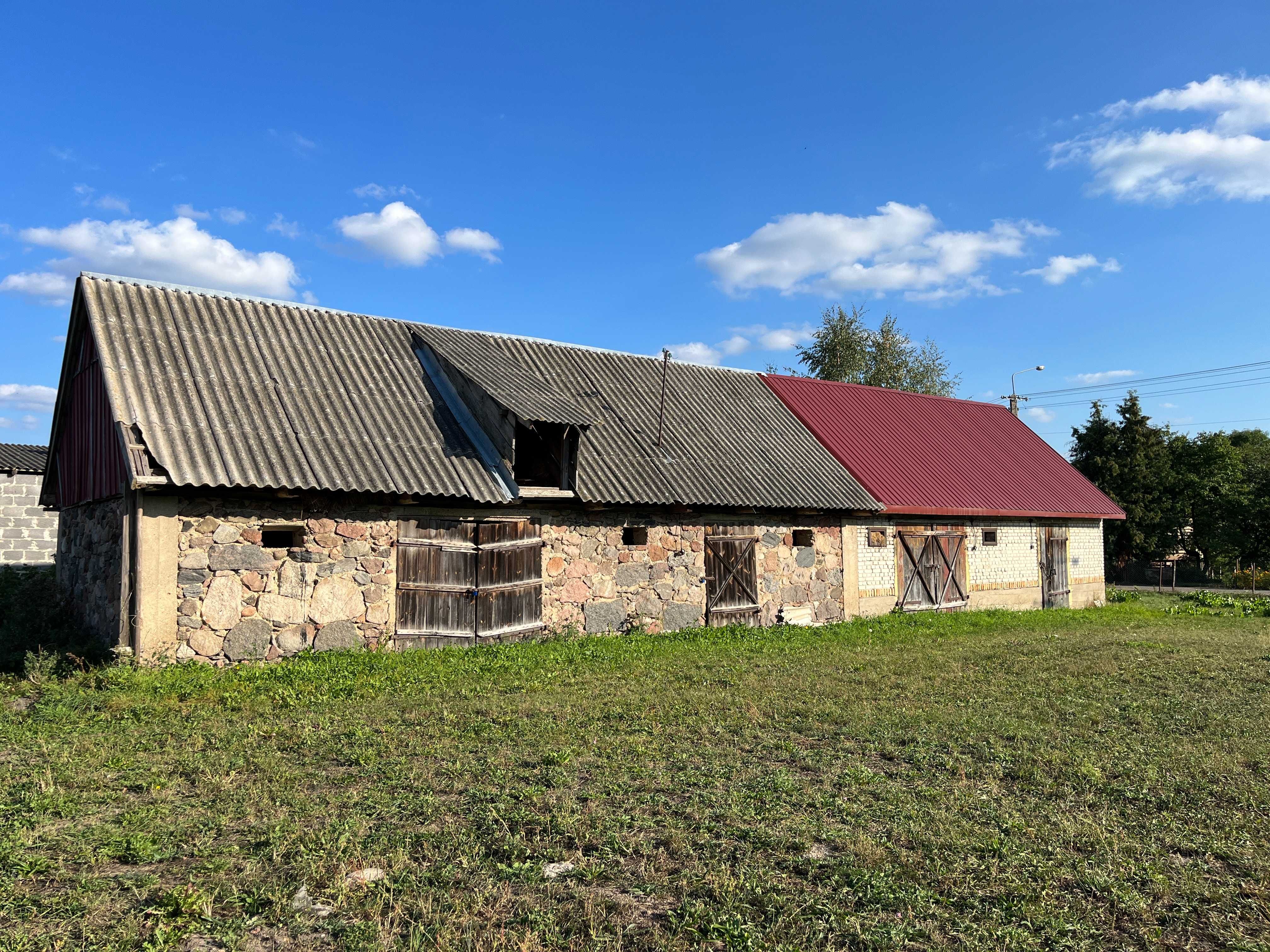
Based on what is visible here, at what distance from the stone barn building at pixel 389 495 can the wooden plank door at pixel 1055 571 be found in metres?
5.94

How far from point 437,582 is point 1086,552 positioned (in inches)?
687

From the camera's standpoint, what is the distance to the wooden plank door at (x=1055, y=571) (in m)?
19.9

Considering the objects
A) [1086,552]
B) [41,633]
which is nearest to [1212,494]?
[1086,552]

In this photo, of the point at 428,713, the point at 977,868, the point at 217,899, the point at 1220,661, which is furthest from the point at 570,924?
the point at 1220,661

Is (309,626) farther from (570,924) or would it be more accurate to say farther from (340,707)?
(570,924)

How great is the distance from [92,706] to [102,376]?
15.8ft

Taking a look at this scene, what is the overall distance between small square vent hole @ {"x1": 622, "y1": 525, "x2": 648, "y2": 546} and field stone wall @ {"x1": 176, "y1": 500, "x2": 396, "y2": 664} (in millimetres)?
3677

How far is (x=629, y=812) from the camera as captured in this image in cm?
503

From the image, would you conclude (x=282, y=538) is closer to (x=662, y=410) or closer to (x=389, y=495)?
(x=389, y=495)

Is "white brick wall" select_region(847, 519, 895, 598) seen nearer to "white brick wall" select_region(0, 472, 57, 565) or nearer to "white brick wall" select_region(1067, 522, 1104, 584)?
"white brick wall" select_region(1067, 522, 1104, 584)

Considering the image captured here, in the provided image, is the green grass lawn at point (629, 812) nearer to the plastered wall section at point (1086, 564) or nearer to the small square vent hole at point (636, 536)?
the small square vent hole at point (636, 536)

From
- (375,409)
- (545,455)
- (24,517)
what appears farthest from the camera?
(24,517)

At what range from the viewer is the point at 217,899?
3.85 meters

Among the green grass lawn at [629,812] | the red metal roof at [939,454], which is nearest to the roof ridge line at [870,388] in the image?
the red metal roof at [939,454]
